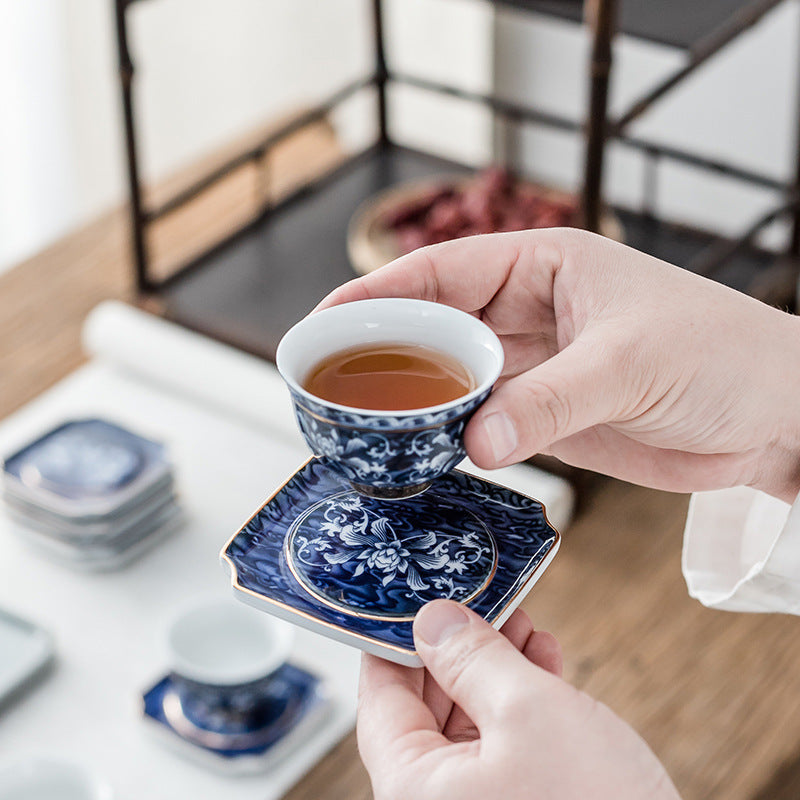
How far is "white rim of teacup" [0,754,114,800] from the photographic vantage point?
982 mm

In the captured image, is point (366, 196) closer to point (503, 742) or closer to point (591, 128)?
point (591, 128)

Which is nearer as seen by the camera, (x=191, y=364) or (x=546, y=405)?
(x=546, y=405)

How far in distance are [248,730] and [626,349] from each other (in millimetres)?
500

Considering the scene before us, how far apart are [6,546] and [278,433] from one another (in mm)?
304

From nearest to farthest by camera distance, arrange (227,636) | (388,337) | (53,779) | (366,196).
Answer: (388,337) < (53,779) < (227,636) < (366,196)

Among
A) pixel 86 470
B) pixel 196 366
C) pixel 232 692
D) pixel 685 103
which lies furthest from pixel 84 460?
pixel 685 103

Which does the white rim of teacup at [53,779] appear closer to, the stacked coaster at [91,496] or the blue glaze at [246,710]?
the blue glaze at [246,710]

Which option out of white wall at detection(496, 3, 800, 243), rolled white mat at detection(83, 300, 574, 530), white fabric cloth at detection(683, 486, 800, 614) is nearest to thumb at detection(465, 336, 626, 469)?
white fabric cloth at detection(683, 486, 800, 614)

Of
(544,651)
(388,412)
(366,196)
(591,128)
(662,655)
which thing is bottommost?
(662,655)

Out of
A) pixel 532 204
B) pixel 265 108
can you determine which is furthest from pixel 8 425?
pixel 265 108

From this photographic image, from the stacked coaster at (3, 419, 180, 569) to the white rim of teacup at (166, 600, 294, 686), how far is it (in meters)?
0.16

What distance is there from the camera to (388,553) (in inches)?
29.2

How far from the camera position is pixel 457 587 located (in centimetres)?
73

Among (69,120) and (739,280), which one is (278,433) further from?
(69,120)
